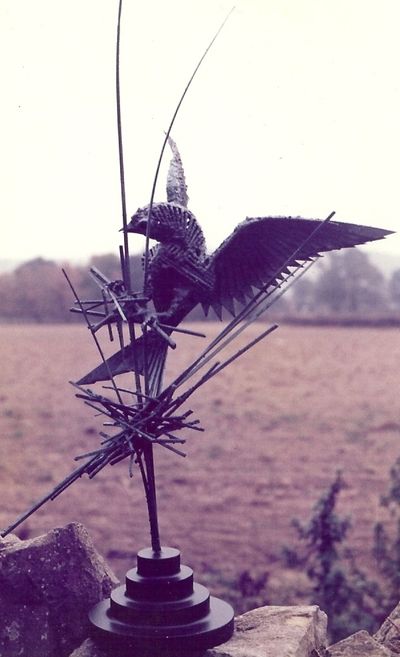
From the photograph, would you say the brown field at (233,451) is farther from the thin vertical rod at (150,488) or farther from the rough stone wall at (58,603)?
the thin vertical rod at (150,488)

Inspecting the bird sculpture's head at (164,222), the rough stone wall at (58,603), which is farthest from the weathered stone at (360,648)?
the bird sculpture's head at (164,222)

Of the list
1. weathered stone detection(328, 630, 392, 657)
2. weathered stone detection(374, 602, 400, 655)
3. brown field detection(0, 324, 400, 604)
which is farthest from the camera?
brown field detection(0, 324, 400, 604)

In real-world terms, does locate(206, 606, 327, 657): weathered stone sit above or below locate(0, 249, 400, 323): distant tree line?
below

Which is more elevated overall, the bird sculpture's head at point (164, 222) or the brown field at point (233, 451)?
the bird sculpture's head at point (164, 222)

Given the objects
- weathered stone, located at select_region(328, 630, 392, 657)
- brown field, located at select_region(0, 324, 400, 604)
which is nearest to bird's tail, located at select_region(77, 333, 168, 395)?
weathered stone, located at select_region(328, 630, 392, 657)

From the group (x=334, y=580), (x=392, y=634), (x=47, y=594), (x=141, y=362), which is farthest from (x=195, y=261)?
(x=334, y=580)

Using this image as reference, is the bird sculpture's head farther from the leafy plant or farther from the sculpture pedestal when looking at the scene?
the leafy plant

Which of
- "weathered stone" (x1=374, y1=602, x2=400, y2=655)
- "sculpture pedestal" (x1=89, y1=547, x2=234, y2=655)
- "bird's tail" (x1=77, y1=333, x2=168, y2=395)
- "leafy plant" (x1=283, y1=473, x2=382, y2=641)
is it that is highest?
"bird's tail" (x1=77, y1=333, x2=168, y2=395)
